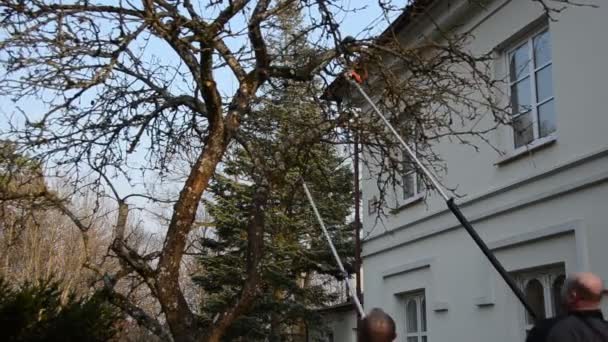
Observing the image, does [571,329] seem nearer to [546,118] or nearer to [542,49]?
[546,118]

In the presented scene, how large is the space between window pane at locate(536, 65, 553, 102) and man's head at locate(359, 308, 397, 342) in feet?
21.2

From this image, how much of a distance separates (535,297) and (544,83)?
2610mm

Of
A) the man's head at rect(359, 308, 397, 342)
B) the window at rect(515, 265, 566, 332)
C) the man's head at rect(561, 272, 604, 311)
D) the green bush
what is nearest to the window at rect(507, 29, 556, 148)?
the window at rect(515, 265, 566, 332)

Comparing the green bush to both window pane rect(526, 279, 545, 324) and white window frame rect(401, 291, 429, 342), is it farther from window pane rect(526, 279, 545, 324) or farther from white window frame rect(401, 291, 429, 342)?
white window frame rect(401, 291, 429, 342)

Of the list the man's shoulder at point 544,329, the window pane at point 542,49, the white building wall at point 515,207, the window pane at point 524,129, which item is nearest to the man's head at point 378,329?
the man's shoulder at point 544,329

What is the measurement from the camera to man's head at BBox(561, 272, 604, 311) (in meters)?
4.06

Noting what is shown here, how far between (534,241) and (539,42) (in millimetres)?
2484

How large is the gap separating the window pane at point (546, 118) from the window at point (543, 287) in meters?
1.63

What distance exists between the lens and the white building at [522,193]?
799 cm

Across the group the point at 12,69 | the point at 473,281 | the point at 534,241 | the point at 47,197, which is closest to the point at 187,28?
the point at 12,69

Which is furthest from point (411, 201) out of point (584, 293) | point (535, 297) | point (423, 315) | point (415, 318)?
point (584, 293)

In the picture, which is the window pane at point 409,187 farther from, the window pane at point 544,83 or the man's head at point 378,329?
the man's head at point 378,329

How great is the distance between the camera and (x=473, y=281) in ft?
33.8

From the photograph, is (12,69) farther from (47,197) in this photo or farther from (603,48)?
(603,48)
